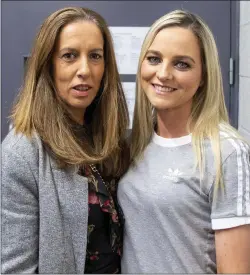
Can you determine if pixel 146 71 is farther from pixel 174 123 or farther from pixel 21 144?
pixel 21 144

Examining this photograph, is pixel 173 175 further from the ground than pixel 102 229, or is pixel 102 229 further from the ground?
pixel 173 175

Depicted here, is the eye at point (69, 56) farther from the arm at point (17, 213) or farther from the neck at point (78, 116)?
the arm at point (17, 213)

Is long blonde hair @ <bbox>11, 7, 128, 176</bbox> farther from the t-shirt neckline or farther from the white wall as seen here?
the white wall

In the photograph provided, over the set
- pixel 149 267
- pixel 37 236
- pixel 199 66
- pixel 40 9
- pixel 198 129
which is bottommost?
pixel 149 267

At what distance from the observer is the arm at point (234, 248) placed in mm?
1090

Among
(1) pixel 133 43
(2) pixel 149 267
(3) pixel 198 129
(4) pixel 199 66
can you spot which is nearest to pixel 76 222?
(2) pixel 149 267

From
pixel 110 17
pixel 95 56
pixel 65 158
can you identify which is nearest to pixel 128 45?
pixel 110 17

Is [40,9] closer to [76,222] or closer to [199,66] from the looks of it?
[199,66]

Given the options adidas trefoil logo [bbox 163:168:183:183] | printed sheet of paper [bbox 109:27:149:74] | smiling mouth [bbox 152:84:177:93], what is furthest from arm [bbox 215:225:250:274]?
printed sheet of paper [bbox 109:27:149:74]

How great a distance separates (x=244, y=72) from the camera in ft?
5.81

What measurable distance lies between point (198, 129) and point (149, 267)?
416 millimetres

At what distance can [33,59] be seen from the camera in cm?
124

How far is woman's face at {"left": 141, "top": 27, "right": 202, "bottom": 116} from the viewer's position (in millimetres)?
1202

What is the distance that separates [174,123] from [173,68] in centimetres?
18
